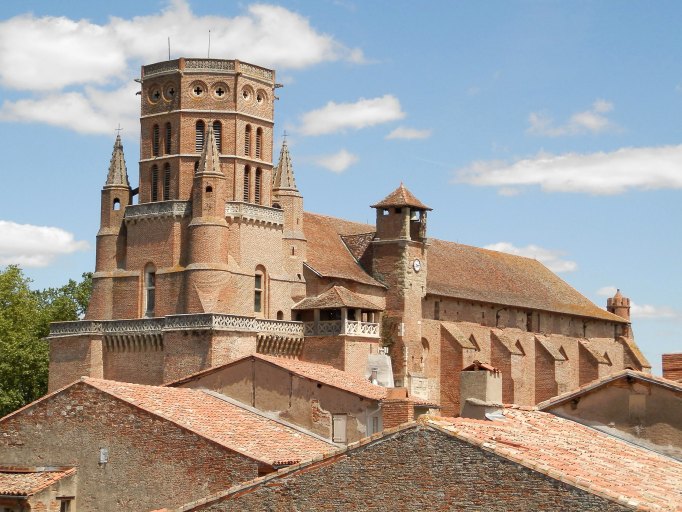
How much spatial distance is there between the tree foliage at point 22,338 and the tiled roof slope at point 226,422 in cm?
4029

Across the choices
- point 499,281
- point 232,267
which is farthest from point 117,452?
point 499,281

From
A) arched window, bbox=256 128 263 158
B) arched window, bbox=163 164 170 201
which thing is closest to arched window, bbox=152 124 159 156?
arched window, bbox=163 164 170 201

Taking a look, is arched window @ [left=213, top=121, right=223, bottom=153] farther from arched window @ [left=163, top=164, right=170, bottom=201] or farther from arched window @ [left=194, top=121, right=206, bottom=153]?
arched window @ [left=163, top=164, right=170, bottom=201]

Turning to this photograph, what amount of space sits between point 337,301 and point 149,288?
941 cm

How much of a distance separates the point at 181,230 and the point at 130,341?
598 centimetres

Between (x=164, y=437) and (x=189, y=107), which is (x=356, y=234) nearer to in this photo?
(x=189, y=107)

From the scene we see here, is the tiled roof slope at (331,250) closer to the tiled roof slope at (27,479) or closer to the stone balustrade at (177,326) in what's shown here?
the stone balustrade at (177,326)

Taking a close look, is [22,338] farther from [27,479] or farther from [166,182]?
[27,479]

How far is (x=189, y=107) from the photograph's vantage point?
67.2 meters

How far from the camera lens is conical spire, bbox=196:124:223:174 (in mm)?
65438

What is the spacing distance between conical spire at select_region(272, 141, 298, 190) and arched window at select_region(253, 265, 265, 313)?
228 inches

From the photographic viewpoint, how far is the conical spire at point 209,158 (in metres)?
65.4

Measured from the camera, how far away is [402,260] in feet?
238

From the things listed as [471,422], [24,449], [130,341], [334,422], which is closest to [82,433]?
[24,449]
